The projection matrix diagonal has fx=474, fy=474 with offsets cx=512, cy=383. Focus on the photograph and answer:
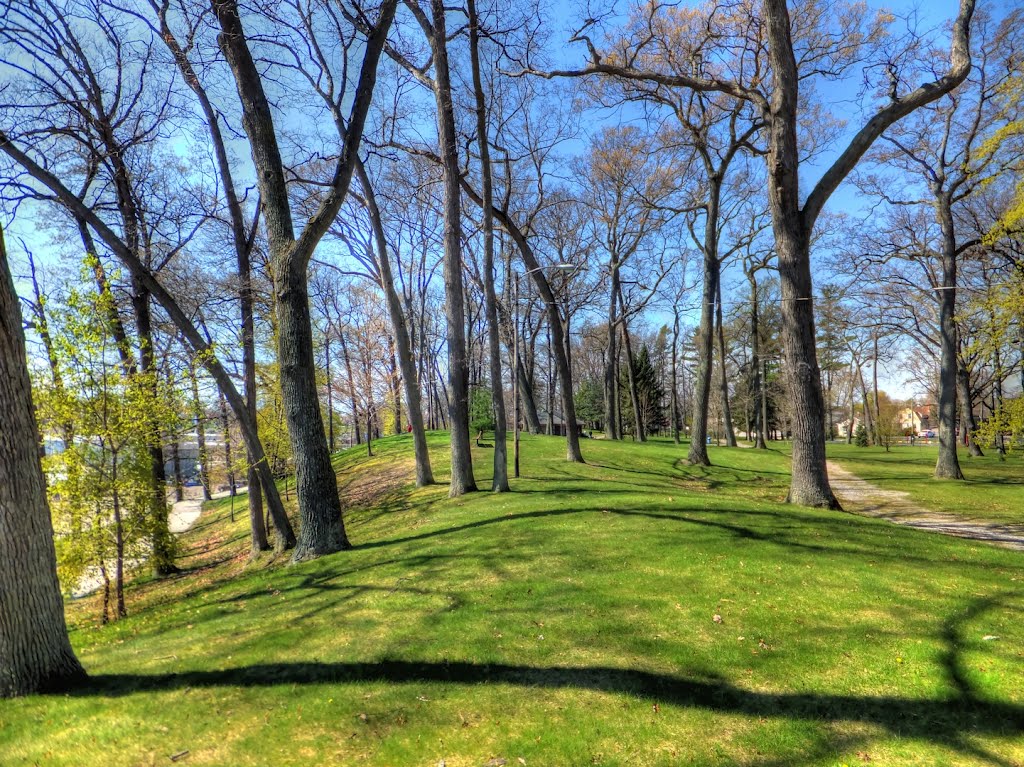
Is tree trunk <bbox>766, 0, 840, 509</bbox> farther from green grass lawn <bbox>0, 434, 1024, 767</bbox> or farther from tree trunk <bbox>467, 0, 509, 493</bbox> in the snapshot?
tree trunk <bbox>467, 0, 509, 493</bbox>

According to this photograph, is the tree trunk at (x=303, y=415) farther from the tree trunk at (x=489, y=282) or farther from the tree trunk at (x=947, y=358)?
the tree trunk at (x=947, y=358)

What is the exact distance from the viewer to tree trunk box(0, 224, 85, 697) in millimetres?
3500

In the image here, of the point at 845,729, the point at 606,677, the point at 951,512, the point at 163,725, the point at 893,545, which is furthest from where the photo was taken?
the point at 951,512

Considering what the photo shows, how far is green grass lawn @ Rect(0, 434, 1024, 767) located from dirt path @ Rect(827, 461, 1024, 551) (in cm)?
316

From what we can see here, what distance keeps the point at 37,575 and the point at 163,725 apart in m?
1.60

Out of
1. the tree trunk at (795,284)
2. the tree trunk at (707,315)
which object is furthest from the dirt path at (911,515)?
the tree trunk at (707,315)

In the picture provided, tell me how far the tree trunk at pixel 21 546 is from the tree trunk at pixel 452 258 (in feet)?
23.5

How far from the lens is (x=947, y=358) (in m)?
15.6

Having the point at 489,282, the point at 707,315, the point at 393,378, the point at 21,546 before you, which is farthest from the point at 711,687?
the point at 393,378

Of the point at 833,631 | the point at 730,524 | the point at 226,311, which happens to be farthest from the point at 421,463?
the point at 833,631

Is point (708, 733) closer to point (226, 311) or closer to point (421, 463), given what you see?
point (421, 463)

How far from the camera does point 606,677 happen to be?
3.42m

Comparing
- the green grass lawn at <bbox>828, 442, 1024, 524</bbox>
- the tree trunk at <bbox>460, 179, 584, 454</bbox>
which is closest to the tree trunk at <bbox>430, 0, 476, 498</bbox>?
the tree trunk at <bbox>460, 179, 584, 454</bbox>

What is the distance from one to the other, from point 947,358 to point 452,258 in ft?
54.5
